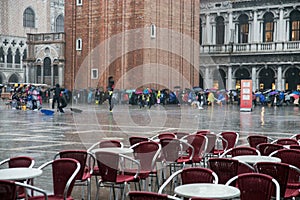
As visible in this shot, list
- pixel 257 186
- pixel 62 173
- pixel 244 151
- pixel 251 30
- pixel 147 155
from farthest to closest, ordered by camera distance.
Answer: pixel 251 30
pixel 147 155
pixel 244 151
pixel 62 173
pixel 257 186

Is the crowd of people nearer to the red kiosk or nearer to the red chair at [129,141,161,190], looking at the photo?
the red kiosk

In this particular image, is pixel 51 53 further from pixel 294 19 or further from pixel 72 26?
pixel 294 19

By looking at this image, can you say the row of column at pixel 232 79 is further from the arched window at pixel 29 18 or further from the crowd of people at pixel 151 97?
the arched window at pixel 29 18

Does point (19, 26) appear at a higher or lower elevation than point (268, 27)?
higher

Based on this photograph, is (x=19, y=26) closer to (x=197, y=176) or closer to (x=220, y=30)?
(x=220, y=30)

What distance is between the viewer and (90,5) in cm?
4528

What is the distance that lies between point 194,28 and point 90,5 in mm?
10325

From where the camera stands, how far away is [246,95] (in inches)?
1357

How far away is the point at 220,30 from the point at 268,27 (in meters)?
5.75

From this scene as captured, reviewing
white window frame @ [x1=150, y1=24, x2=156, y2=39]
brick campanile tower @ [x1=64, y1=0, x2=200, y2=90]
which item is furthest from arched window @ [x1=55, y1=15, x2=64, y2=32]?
white window frame @ [x1=150, y1=24, x2=156, y2=39]

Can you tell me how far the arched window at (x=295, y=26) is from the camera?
51562 millimetres

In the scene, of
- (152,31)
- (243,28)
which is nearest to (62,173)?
(152,31)

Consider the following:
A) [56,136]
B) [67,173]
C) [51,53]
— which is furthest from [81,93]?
[67,173]

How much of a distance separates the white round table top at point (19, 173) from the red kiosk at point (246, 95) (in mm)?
28636
